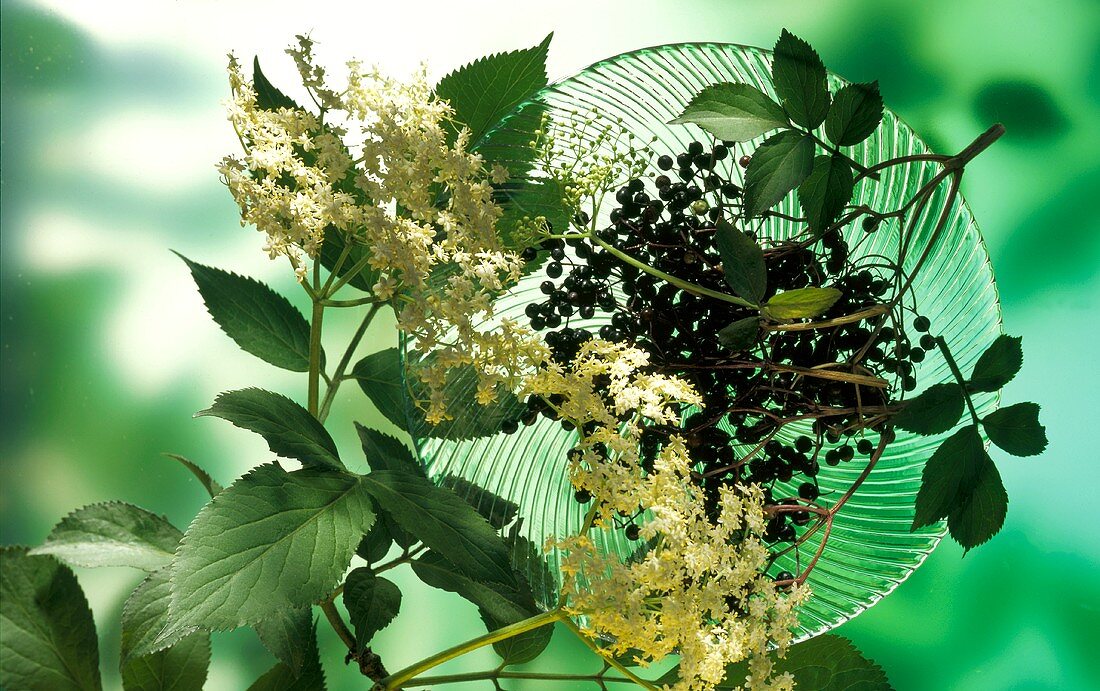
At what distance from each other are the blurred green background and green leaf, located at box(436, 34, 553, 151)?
0.47 ft

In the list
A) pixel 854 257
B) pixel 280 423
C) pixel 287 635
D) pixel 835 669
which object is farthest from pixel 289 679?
pixel 854 257

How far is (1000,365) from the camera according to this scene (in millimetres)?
458

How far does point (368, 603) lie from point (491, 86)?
299 millimetres

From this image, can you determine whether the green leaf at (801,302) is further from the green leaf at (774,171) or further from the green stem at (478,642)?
the green stem at (478,642)

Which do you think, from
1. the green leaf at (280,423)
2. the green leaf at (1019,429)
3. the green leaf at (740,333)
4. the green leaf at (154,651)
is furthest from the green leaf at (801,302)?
the green leaf at (154,651)

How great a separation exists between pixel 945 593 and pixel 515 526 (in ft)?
1.21

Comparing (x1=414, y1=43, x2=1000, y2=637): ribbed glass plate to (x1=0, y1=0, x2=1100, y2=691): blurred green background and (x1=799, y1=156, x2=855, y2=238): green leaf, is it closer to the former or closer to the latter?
(x1=799, y1=156, x2=855, y2=238): green leaf

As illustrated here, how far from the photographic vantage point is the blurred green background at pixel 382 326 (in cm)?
59

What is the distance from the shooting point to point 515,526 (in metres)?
0.55

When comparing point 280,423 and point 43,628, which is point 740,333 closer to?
point 280,423

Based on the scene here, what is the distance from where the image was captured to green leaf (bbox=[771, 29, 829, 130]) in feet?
1.48

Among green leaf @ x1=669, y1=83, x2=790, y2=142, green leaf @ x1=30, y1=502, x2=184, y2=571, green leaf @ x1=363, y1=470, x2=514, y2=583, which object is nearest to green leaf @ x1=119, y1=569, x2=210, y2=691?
green leaf @ x1=30, y1=502, x2=184, y2=571

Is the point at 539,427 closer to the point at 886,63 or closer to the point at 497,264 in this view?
the point at 497,264

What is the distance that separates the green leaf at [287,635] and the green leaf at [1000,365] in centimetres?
36
